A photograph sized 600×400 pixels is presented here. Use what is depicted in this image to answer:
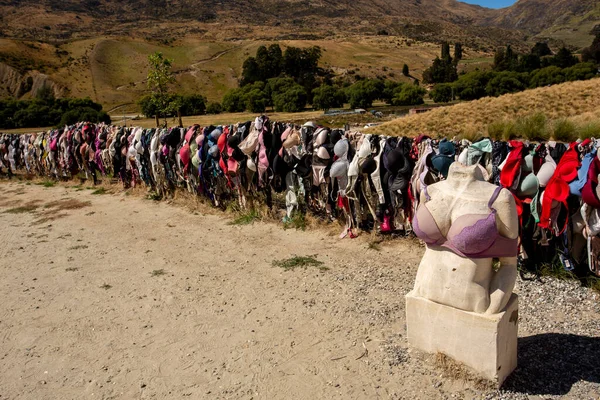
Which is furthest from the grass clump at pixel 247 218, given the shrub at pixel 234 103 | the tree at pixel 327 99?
the shrub at pixel 234 103

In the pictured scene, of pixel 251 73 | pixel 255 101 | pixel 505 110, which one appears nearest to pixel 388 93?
pixel 255 101

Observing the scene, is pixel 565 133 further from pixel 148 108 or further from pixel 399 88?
pixel 148 108

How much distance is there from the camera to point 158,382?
182 inches

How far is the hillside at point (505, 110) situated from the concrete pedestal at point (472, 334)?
79.9 feet

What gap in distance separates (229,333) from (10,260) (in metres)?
5.44

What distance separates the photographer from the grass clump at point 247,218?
31.4ft

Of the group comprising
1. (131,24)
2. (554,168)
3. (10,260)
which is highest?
(131,24)

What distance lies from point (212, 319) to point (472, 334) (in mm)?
3072

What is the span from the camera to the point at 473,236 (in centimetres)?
371

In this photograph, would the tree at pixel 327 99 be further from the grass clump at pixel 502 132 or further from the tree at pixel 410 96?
the grass clump at pixel 502 132

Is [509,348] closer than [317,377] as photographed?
Yes

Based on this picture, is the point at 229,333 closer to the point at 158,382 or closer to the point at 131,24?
the point at 158,382

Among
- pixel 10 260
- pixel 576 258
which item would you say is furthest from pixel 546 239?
pixel 10 260

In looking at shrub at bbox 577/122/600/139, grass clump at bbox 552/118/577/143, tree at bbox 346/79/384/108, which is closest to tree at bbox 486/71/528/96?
tree at bbox 346/79/384/108
